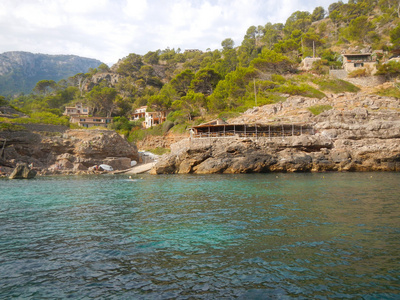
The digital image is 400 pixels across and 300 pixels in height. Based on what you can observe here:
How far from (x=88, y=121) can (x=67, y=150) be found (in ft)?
73.0

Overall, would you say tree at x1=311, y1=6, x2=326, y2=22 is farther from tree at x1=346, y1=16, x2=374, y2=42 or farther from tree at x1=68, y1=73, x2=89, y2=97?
tree at x1=68, y1=73, x2=89, y2=97

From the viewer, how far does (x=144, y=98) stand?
248ft

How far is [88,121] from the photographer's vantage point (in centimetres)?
6359

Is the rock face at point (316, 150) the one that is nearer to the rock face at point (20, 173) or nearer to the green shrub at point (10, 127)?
the rock face at point (20, 173)

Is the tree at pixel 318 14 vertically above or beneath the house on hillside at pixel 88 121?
above

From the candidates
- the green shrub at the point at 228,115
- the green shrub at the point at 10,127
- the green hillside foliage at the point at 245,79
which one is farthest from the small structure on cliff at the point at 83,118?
the green shrub at the point at 228,115

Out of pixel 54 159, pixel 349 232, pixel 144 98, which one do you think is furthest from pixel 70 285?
pixel 144 98

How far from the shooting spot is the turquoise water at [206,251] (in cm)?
519

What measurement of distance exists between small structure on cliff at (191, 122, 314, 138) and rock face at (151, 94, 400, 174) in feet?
5.55

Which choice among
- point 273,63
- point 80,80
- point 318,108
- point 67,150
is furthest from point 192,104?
point 80,80

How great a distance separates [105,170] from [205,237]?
1438 inches

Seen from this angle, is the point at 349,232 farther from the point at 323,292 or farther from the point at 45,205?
the point at 45,205

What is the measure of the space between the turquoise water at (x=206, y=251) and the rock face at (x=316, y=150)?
18.6 m

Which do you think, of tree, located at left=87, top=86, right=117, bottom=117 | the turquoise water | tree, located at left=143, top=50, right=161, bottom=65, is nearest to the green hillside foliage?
tree, located at left=87, top=86, right=117, bottom=117
